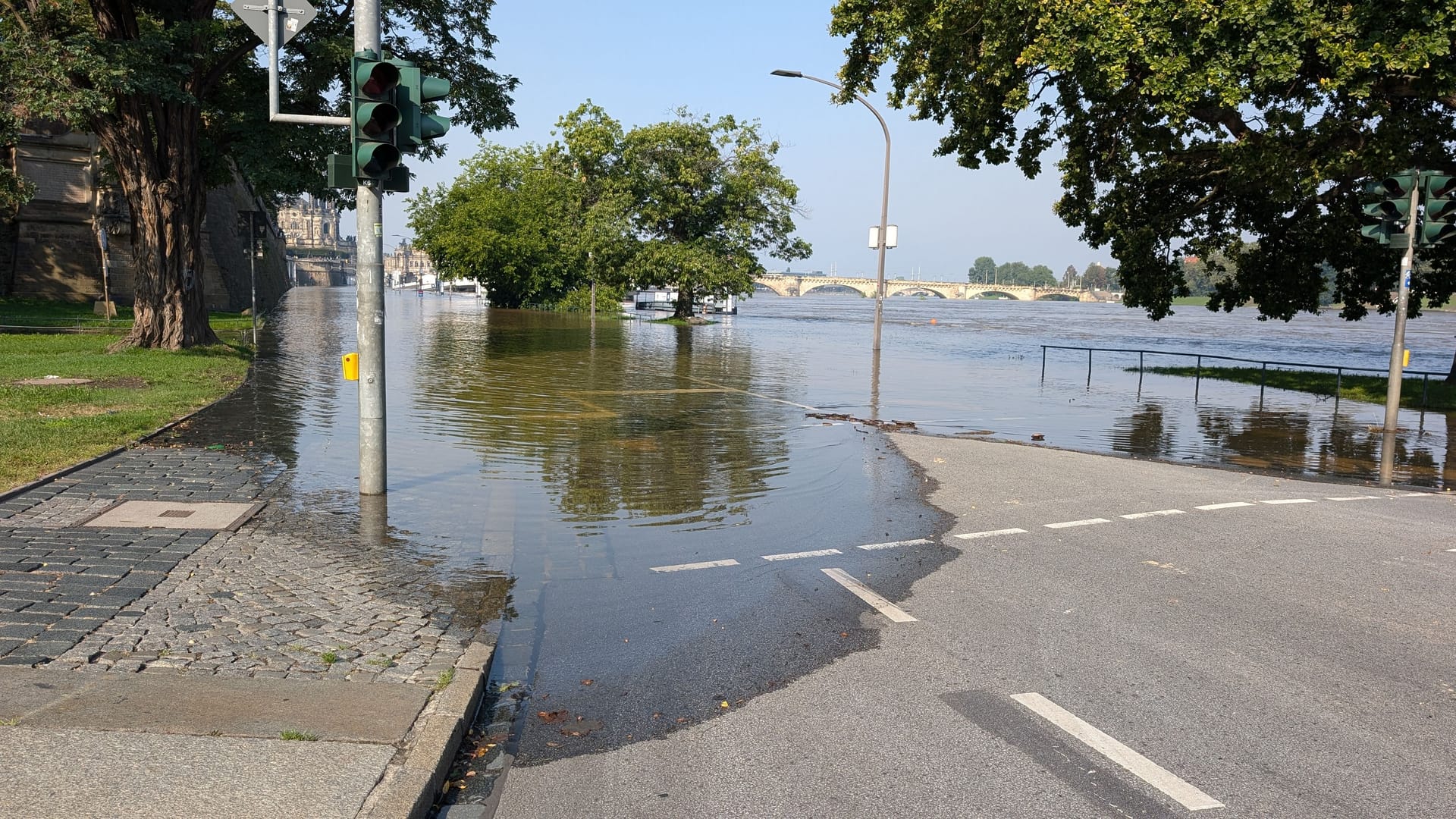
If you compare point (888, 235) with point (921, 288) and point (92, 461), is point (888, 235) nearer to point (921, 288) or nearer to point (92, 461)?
point (92, 461)

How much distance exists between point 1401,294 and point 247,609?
50.9ft

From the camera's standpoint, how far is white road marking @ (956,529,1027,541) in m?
8.40

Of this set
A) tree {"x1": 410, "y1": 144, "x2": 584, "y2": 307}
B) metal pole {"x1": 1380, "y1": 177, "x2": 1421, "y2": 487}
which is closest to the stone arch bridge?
tree {"x1": 410, "y1": 144, "x2": 584, "y2": 307}

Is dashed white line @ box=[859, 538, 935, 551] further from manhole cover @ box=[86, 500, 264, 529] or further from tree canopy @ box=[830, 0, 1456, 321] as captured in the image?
tree canopy @ box=[830, 0, 1456, 321]

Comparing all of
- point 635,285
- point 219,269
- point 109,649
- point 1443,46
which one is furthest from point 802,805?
point 219,269

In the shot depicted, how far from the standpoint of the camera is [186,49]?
72.3ft

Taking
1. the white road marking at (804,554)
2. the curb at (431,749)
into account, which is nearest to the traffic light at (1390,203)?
the white road marking at (804,554)

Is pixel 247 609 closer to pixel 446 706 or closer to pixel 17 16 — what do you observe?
pixel 446 706

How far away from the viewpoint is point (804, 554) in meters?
7.77

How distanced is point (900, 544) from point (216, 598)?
4.66 m

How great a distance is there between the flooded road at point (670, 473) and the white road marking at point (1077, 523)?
97cm

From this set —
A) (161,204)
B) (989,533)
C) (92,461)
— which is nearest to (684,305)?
(161,204)

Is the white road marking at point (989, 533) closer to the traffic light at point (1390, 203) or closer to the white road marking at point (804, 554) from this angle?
the white road marking at point (804, 554)

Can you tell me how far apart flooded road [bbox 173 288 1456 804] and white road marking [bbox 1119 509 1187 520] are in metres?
1.69
